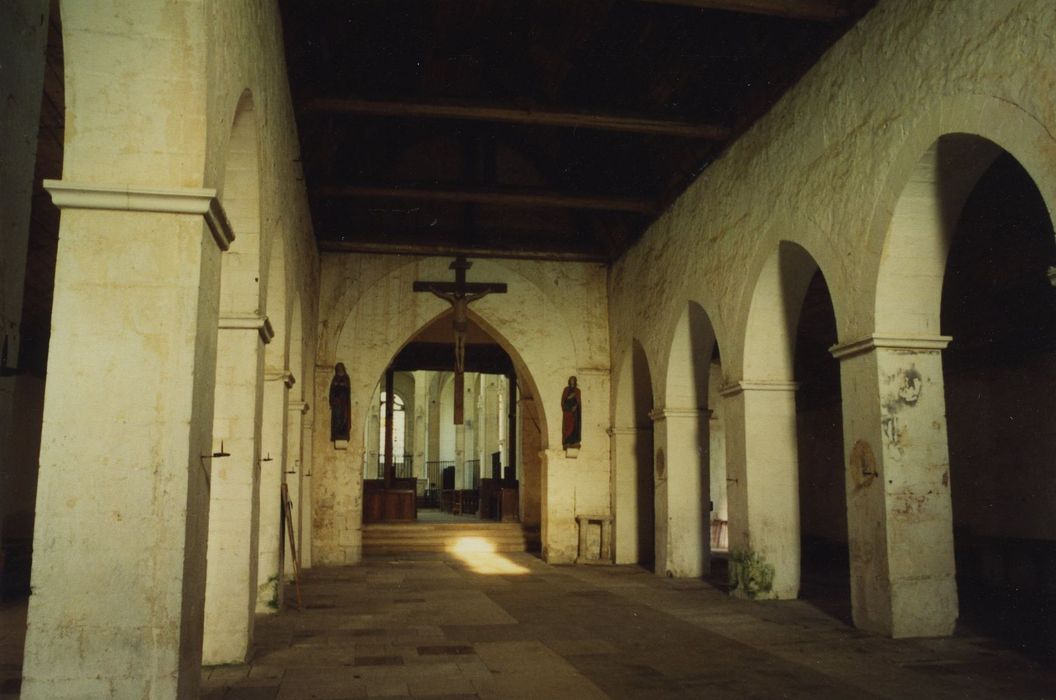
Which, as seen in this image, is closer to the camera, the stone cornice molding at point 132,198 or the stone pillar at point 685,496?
the stone cornice molding at point 132,198

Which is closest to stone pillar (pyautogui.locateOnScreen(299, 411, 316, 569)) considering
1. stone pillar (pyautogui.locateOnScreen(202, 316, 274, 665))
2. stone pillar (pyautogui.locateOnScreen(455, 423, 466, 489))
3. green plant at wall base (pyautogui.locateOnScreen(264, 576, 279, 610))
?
green plant at wall base (pyautogui.locateOnScreen(264, 576, 279, 610))

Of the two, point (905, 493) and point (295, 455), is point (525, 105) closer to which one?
point (295, 455)

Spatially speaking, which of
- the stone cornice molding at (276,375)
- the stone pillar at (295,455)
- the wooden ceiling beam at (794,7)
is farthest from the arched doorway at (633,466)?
the wooden ceiling beam at (794,7)

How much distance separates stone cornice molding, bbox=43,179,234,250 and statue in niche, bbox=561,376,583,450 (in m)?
10.1

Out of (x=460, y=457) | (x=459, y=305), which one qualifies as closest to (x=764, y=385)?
(x=459, y=305)

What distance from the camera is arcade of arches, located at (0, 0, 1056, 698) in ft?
12.5

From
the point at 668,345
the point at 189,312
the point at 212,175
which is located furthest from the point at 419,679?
the point at 668,345

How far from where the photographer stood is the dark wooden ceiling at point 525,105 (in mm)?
9039

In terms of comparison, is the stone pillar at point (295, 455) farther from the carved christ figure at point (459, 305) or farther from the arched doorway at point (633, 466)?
the arched doorway at point (633, 466)

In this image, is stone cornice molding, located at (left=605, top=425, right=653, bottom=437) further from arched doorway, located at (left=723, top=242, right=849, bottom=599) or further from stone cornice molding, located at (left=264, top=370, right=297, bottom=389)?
stone cornice molding, located at (left=264, top=370, right=297, bottom=389)

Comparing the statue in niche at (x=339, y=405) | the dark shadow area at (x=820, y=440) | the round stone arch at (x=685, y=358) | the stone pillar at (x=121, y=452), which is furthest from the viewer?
the dark shadow area at (x=820, y=440)

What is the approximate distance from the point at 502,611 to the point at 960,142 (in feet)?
18.0

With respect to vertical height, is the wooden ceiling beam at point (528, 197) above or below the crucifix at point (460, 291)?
above

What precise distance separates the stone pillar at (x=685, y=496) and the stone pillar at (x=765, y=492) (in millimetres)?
1984
